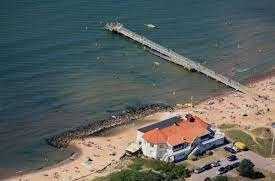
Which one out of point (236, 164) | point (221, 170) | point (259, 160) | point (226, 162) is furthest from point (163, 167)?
point (259, 160)

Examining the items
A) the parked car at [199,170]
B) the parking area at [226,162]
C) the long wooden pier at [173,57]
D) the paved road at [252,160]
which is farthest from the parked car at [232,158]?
the long wooden pier at [173,57]

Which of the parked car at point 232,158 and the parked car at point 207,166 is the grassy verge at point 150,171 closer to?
the parked car at point 207,166

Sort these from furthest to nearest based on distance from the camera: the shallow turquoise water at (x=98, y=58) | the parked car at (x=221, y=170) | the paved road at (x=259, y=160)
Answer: the shallow turquoise water at (x=98, y=58) → the paved road at (x=259, y=160) → the parked car at (x=221, y=170)

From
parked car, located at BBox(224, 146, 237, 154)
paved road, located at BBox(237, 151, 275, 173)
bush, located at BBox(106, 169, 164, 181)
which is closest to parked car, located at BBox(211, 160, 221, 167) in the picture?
parked car, located at BBox(224, 146, 237, 154)

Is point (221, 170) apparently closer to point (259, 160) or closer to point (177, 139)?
point (259, 160)

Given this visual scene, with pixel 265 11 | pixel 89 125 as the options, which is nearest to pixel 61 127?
pixel 89 125

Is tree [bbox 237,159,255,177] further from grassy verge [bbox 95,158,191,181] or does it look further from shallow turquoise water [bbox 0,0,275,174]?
shallow turquoise water [bbox 0,0,275,174]
